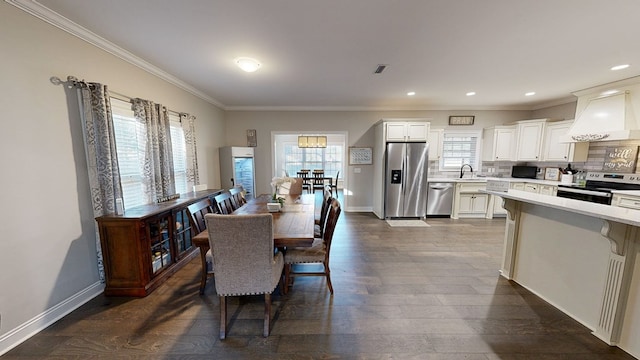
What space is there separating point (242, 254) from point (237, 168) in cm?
350

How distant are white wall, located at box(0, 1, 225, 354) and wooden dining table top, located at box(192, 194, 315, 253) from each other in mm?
1139

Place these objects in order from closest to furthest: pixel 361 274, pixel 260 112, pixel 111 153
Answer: pixel 111 153, pixel 361 274, pixel 260 112

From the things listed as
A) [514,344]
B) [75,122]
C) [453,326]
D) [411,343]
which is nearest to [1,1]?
[75,122]

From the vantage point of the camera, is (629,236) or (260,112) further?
(260,112)

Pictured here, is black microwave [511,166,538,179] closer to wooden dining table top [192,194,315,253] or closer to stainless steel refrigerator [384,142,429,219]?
stainless steel refrigerator [384,142,429,219]

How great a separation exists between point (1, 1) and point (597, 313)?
5079 millimetres

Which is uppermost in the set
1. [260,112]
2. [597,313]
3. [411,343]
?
[260,112]

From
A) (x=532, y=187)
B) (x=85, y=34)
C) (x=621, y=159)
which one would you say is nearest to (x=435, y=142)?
(x=532, y=187)

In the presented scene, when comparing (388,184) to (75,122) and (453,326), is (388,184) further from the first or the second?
(75,122)

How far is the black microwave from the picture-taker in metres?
4.93

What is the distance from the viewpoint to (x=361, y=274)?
2670mm

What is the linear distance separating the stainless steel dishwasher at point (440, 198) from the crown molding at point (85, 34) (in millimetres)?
5371

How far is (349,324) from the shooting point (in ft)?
6.16

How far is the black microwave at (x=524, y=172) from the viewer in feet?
16.2
